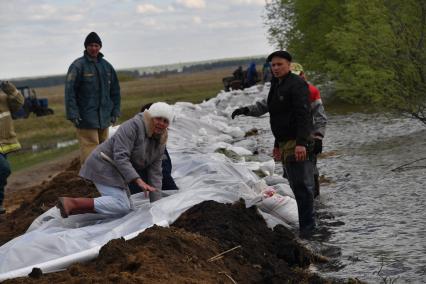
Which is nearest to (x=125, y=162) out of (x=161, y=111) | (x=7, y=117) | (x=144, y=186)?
(x=144, y=186)

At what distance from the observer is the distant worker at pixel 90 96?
31.1ft

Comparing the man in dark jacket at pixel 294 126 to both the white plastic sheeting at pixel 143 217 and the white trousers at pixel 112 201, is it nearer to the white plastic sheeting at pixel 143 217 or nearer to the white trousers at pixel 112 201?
the white plastic sheeting at pixel 143 217

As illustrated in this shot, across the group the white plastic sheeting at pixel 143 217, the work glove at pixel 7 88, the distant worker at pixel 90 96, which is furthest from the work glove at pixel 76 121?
the white plastic sheeting at pixel 143 217

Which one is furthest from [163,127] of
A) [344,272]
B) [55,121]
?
[55,121]

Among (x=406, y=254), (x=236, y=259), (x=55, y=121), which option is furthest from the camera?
(x=55, y=121)

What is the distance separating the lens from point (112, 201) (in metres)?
6.97

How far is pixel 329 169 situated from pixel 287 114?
184 inches

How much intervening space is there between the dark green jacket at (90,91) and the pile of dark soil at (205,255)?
3.21 m

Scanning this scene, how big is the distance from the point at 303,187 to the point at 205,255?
6.23ft

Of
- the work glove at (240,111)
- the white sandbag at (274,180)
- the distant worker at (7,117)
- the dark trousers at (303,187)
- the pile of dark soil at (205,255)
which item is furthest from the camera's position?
the white sandbag at (274,180)

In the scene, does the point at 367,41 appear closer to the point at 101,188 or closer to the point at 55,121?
the point at 101,188

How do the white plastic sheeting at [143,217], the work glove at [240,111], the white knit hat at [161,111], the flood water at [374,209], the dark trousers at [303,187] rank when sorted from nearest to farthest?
the white plastic sheeting at [143,217]
the flood water at [374,209]
the white knit hat at [161,111]
the dark trousers at [303,187]
the work glove at [240,111]

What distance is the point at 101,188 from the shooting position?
7.10m

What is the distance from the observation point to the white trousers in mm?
6953
